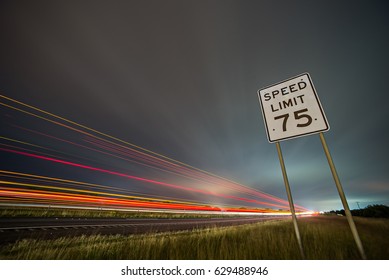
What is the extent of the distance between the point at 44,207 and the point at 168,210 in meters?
20.4

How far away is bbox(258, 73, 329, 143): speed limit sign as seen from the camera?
2793 millimetres

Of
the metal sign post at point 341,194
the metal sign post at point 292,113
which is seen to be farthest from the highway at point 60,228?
A: the metal sign post at point 341,194

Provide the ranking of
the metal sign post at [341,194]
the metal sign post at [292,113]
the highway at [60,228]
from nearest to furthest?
the metal sign post at [341,194]
the metal sign post at [292,113]
the highway at [60,228]

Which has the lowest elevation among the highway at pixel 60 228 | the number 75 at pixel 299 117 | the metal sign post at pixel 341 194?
the highway at pixel 60 228

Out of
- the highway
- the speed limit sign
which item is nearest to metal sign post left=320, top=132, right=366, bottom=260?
the speed limit sign

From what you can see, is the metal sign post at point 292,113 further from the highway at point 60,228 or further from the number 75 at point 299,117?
the highway at point 60,228

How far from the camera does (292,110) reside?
10.0 feet

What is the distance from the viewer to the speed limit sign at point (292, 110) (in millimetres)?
2793

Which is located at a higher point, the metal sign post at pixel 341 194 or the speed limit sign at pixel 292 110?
the speed limit sign at pixel 292 110

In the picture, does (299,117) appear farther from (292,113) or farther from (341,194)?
(341,194)

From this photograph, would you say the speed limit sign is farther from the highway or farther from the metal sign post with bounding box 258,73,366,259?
the highway

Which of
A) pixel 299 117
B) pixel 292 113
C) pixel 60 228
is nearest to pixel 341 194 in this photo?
pixel 299 117
